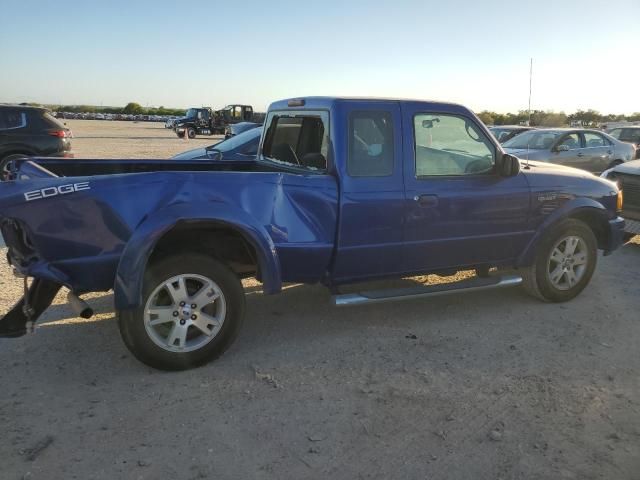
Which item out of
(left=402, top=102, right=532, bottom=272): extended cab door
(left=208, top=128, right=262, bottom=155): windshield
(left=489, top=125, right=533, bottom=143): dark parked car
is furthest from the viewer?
(left=489, top=125, right=533, bottom=143): dark parked car

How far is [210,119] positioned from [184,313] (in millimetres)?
38304

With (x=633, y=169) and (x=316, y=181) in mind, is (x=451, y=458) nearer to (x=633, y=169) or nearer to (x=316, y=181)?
(x=316, y=181)

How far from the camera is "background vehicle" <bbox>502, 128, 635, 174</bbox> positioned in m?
11.5

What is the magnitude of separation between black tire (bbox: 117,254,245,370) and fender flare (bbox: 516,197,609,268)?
2.66 m

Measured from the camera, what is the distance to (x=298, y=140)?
16.5ft

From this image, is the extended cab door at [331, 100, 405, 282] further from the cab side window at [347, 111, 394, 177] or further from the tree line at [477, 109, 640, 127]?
the tree line at [477, 109, 640, 127]

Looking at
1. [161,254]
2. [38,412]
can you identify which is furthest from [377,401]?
[38,412]

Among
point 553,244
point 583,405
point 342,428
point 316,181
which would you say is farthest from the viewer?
point 553,244

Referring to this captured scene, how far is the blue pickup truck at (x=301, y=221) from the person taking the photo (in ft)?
11.6

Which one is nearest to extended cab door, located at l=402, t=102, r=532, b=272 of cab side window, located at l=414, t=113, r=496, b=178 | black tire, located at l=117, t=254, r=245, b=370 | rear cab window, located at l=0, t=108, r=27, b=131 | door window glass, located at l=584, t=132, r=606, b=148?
cab side window, located at l=414, t=113, r=496, b=178

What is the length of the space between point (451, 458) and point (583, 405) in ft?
3.59

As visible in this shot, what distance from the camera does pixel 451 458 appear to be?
2.89m

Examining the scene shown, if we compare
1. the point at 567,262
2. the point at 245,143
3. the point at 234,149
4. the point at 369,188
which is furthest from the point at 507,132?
the point at 369,188

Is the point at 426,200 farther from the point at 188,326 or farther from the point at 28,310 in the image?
the point at 28,310
